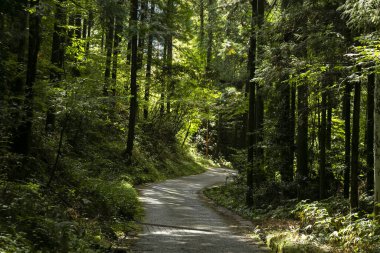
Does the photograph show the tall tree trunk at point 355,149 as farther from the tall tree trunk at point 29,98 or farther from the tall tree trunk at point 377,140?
the tall tree trunk at point 29,98

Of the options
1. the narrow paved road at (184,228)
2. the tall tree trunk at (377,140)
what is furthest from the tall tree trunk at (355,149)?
the narrow paved road at (184,228)

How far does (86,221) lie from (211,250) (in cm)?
309

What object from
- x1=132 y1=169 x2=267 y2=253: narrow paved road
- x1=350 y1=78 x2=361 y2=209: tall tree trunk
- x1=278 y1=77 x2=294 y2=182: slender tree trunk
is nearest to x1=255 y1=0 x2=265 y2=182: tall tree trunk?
x1=278 y1=77 x2=294 y2=182: slender tree trunk

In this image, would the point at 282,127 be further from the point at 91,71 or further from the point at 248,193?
the point at 91,71

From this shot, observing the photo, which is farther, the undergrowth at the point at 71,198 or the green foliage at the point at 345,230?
the green foliage at the point at 345,230

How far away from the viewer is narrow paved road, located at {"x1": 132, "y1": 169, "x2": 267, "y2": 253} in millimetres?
8938

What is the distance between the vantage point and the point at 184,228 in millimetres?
10984

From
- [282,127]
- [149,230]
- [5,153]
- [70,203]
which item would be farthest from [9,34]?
[282,127]

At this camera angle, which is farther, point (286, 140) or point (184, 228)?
point (286, 140)

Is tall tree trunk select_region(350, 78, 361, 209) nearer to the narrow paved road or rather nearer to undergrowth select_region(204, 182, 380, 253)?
undergrowth select_region(204, 182, 380, 253)

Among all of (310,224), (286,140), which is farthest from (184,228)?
(286,140)

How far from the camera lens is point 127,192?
14.1 m

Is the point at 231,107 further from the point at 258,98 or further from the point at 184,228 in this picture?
the point at 184,228

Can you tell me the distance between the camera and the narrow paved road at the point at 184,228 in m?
8.94
